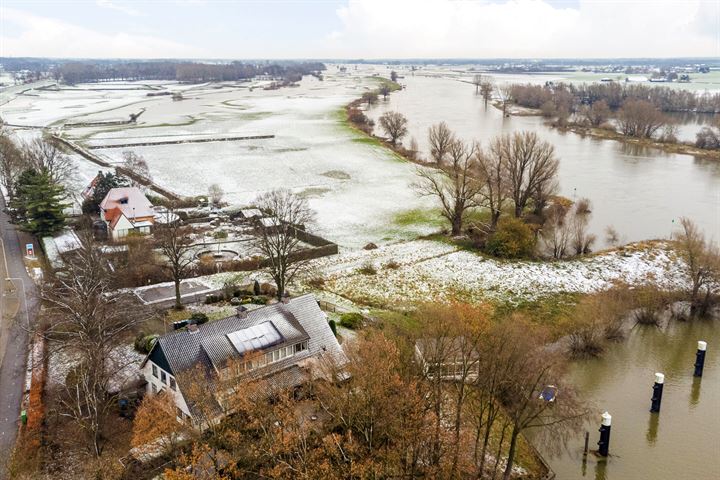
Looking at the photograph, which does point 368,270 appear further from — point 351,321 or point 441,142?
point 441,142

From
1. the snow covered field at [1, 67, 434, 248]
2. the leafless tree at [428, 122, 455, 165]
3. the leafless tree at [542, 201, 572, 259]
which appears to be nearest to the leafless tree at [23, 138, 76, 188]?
the snow covered field at [1, 67, 434, 248]

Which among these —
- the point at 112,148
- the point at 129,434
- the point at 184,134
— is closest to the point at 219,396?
the point at 129,434

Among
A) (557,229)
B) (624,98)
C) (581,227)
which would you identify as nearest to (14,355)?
(557,229)

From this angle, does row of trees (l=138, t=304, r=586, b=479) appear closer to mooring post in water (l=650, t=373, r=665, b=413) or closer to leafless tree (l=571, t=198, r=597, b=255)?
mooring post in water (l=650, t=373, r=665, b=413)

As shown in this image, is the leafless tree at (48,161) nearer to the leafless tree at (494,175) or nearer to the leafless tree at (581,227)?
the leafless tree at (494,175)

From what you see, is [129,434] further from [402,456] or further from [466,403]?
[466,403]

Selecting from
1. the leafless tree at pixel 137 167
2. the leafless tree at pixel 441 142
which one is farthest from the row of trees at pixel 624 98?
the leafless tree at pixel 137 167
